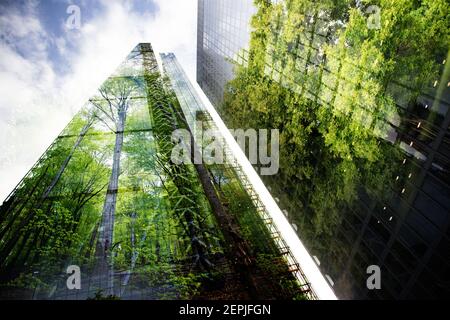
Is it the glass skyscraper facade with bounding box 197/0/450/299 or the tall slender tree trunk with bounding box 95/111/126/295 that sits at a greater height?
the glass skyscraper facade with bounding box 197/0/450/299

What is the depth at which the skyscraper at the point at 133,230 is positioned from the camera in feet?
42.9

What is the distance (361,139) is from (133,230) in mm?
13504

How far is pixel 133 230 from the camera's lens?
1552 cm

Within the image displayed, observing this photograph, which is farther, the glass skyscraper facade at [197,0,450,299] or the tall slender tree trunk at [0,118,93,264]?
the tall slender tree trunk at [0,118,93,264]

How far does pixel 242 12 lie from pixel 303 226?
2057cm

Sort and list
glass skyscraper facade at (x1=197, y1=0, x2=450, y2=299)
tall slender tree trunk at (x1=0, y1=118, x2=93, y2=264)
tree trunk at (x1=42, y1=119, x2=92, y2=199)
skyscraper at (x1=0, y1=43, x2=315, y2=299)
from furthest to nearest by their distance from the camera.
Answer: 1. tree trunk at (x1=42, y1=119, x2=92, y2=199)
2. tall slender tree trunk at (x1=0, y1=118, x2=93, y2=264)
3. skyscraper at (x1=0, y1=43, x2=315, y2=299)
4. glass skyscraper facade at (x1=197, y1=0, x2=450, y2=299)

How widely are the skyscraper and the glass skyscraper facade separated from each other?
3.88m

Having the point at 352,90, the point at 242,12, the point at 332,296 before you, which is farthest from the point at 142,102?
the point at 332,296

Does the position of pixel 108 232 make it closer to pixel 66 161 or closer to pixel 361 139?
pixel 66 161

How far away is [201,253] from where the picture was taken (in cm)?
1471

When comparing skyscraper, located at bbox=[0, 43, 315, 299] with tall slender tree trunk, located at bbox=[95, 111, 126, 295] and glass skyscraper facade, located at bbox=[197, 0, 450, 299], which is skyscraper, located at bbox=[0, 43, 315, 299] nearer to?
tall slender tree trunk, located at bbox=[95, 111, 126, 295]

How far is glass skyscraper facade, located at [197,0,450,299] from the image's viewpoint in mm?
10930

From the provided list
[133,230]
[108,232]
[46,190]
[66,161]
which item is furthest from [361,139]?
[66,161]

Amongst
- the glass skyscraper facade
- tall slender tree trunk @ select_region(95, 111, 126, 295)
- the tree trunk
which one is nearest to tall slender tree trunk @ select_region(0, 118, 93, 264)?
the tree trunk
